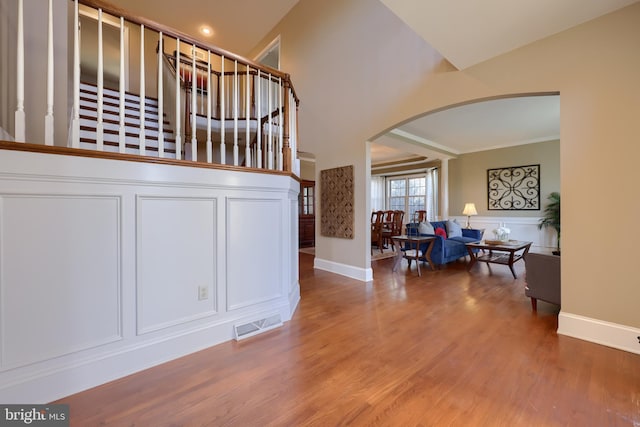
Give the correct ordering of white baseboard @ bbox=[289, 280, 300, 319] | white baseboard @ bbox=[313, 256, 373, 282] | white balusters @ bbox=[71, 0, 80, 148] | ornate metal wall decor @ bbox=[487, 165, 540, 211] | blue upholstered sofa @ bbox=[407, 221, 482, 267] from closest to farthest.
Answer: white balusters @ bbox=[71, 0, 80, 148], white baseboard @ bbox=[289, 280, 300, 319], white baseboard @ bbox=[313, 256, 373, 282], blue upholstered sofa @ bbox=[407, 221, 482, 267], ornate metal wall decor @ bbox=[487, 165, 540, 211]

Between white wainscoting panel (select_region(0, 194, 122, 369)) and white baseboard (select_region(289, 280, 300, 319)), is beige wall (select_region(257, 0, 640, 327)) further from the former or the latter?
white wainscoting panel (select_region(0, 194, 122, 369))

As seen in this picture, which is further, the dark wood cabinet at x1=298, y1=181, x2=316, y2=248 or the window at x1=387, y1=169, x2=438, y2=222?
the window at x1=387, y1=169, x2=438, y2=222

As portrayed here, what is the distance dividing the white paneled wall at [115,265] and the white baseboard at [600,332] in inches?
104

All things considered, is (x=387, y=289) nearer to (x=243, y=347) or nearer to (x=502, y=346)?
(x=502, y=346)

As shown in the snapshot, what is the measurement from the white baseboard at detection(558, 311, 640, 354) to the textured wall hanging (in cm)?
264

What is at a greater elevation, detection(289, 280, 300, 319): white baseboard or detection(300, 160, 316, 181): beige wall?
detection(300, 160, 316, 181): beige wall

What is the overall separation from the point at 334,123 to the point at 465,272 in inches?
133

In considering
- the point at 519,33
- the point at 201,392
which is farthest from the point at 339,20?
the point at 201,392

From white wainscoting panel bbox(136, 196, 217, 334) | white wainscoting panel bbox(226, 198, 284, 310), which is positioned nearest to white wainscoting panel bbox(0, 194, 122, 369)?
white wainscoting panel bbox(136, 196, 217, 334)

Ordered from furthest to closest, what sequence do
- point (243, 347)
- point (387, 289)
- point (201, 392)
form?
point (387, 289)
point (243, 347)
point (201, 392)

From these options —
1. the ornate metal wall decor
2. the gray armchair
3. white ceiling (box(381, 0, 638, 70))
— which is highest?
white ceiling (box(381, 0, 638, 70))

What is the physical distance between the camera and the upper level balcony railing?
1623 millimetres

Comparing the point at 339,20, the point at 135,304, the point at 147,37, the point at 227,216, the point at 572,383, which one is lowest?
the point at 572,383

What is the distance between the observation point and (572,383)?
1644 mm
